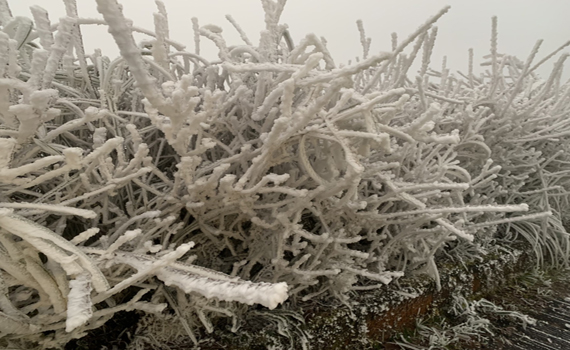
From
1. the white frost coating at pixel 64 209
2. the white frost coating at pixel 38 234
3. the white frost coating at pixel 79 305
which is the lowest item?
the white frost coating at pixel 79 305

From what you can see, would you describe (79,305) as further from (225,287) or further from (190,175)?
(190,175)

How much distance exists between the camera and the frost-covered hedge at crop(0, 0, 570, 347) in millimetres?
345

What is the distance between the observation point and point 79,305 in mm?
282

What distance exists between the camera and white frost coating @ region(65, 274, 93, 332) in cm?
26

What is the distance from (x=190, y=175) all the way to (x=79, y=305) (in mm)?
217

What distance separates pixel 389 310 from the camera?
794 mm

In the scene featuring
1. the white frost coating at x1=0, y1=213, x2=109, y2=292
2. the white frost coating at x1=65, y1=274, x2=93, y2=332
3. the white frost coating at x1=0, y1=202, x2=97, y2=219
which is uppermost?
the white frost coating at x1=0, y1=202, x2=97, y2=219

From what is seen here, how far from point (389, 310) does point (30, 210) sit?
66 centimetres

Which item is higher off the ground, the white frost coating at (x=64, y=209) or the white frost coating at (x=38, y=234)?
the white frost coating at (x=64, y=209)

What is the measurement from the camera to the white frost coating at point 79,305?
257mm

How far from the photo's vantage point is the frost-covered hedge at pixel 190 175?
13.6 inches

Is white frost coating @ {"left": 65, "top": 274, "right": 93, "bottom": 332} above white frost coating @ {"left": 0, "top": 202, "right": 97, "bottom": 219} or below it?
below

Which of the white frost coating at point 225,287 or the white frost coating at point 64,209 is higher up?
the white frost coating at point 64,209

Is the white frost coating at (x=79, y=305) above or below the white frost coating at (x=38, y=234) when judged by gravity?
below
